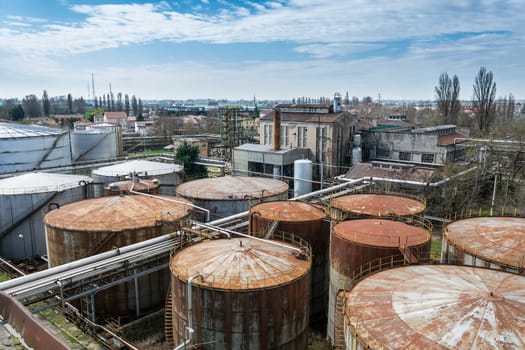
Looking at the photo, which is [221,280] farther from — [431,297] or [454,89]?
[454,89]

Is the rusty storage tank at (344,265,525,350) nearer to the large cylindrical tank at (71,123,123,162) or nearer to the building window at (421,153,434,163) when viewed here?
the building window at (421,153,434,163)

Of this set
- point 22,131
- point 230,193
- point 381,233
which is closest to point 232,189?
point 230,193

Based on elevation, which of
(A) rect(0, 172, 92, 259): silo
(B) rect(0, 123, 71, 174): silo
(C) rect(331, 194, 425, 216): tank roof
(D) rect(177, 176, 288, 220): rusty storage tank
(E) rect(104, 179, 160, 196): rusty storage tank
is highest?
(B) rect(0, 123, 71, 174): silo

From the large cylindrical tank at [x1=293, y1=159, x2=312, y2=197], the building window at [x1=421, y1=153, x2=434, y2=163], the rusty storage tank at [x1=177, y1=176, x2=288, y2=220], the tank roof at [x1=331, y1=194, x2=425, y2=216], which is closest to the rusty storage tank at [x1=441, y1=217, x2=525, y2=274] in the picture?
the tank roof at [x1=331, y1=194, x2=425, y2=216]

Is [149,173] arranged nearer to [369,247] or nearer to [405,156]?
[369,247]

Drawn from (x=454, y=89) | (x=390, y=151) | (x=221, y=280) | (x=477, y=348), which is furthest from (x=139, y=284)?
(x=454, y=89)

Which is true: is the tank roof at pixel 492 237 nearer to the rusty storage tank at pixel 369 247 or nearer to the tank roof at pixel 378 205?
the rusty storage tank at pixel 369 247
